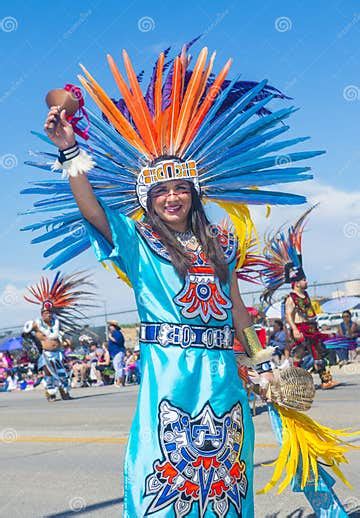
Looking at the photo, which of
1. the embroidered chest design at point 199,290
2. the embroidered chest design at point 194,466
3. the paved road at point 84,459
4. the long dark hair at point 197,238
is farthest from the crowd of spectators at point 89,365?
the embroidered chest design at point 194,466

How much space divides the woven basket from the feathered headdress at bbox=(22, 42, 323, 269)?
0.91 m

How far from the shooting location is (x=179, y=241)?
11.4 feet

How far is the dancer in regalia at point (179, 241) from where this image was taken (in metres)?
3.12

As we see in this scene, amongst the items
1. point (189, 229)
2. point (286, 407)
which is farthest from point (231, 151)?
point (286, 407)

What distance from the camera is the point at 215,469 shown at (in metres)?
3.14

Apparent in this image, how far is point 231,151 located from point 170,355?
1273mm

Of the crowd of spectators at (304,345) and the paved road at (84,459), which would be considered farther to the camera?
the crowd of spectators at (304,345)

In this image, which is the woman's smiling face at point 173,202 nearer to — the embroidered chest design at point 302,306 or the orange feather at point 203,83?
the orange feather at point 203,83

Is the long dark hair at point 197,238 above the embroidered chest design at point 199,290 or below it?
above

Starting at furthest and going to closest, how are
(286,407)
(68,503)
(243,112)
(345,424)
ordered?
(345,424) → (68,503) → (243,112) → (286,407)

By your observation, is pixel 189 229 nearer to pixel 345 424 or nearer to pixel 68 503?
pixel 68 503

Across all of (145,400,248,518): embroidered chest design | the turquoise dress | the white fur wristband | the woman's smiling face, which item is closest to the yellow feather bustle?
the turquoise dress

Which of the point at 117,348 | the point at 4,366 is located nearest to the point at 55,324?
the point at 117,348

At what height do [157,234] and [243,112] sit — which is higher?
[243,112]
